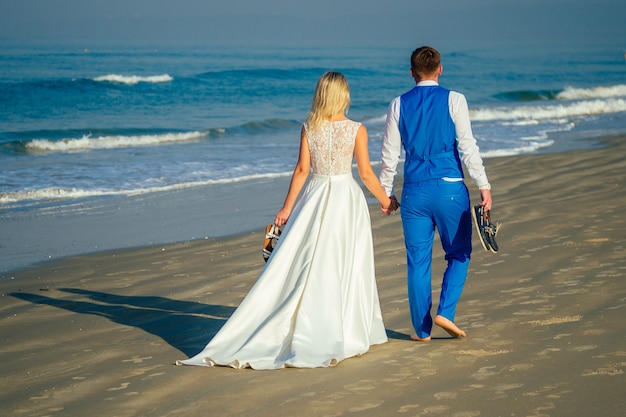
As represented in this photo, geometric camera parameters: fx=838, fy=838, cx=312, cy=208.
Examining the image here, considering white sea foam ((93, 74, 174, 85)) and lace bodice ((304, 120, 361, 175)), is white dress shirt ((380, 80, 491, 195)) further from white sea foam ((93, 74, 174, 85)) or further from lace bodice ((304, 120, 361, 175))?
white sea foam ((93, 74, 174, 85))

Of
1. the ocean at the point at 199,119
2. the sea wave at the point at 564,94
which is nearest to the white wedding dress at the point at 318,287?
the ocean at the point at 199,119

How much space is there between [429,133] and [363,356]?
53.3 inches

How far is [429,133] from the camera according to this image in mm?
4902

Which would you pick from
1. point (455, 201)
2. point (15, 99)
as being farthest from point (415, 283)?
point (15, 99)

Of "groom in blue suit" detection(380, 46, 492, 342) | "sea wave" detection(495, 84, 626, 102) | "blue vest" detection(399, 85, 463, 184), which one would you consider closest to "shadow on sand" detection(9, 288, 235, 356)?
"groom in blue suit" detection(380, 46, 492, 342)

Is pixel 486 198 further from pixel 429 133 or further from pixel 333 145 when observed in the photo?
pixel 333 145

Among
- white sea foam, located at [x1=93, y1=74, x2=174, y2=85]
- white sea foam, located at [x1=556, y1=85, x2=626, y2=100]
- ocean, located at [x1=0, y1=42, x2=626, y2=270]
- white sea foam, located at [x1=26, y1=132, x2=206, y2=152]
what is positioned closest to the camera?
ocean, located at [x1=0, y1=42, x2=626, y2=270]

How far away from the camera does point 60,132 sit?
23750mm

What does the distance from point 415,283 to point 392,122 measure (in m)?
0.98

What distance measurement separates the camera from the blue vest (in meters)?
4.89

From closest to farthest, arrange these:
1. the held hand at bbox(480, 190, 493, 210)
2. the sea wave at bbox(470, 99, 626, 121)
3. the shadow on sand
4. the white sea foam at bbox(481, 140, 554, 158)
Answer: the held hand at bbox(480, 190, 493, 210), the shadow on sand, the white sea foam at bbox(481, 140, 554, 158), the sea wave at bbox(470, 99, 626, 121)

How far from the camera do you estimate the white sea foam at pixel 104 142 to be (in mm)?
20672

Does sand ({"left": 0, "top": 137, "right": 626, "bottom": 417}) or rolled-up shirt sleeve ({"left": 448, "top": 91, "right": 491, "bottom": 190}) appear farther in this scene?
rolled-up shirt sleeve ({"left": 448, "top": 91, "right": 491, "bottom": 190})

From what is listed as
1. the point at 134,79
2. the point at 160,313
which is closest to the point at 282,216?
the point at 160,313
